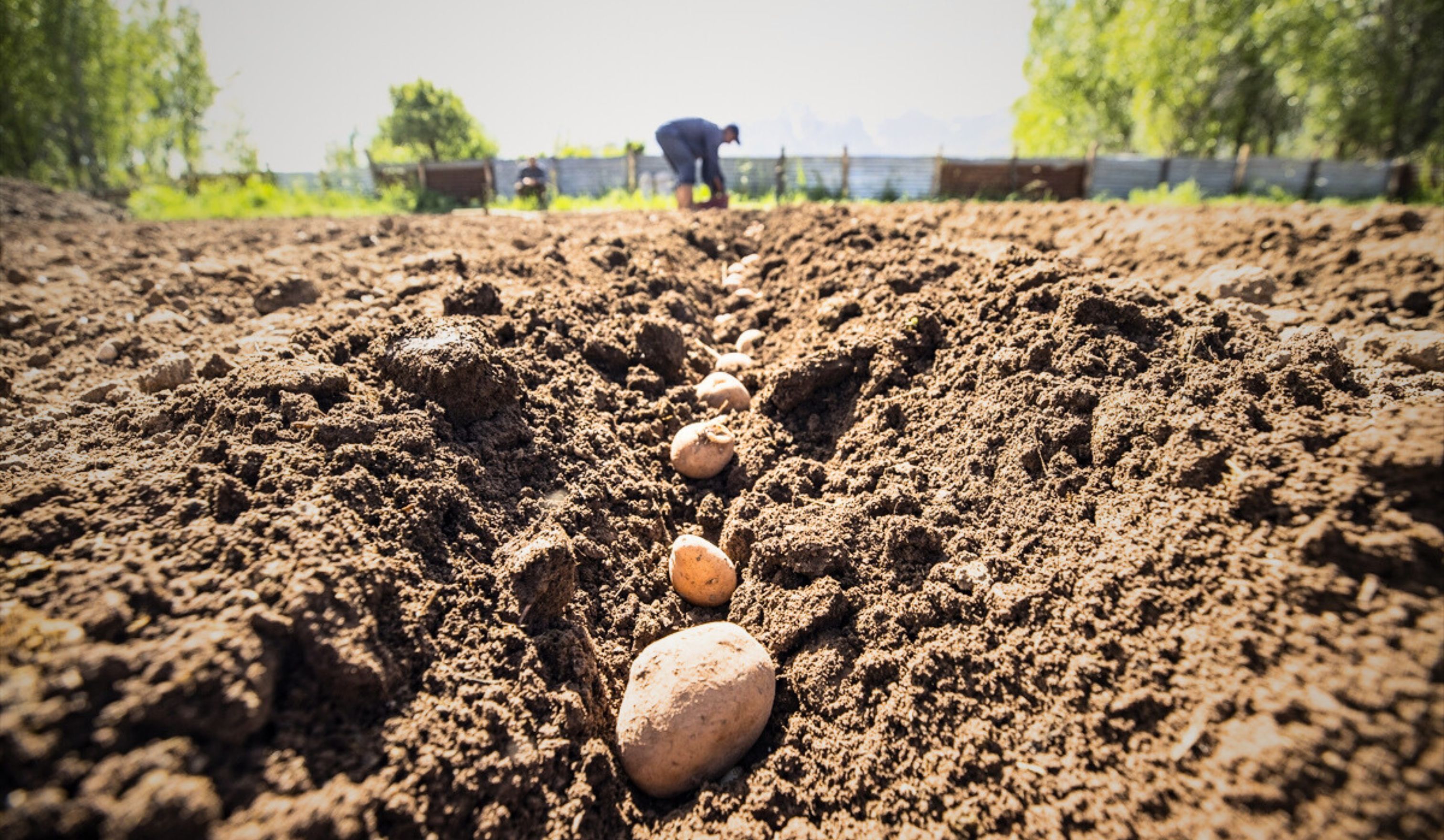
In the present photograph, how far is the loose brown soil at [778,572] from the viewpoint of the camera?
131 cm

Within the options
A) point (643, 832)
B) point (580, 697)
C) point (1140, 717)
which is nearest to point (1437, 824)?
point (1140, 717)

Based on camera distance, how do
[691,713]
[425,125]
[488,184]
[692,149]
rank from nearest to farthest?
[691,713]
[692,149]
[488,184]
[425,125]

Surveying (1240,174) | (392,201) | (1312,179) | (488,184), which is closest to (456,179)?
(488,184)

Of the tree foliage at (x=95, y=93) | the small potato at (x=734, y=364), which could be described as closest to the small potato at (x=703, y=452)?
the small potato at (x=734, y=364)

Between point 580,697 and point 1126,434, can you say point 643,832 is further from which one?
point 1126,434

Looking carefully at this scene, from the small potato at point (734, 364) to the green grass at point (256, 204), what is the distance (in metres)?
11.2

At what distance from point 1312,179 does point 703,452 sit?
20761 millimetres

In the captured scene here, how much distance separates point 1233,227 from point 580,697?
7.78 metres

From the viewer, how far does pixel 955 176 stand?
51.8 ft

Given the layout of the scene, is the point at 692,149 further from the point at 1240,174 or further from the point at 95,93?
the point at 95,93

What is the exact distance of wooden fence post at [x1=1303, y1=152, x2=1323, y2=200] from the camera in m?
15.8

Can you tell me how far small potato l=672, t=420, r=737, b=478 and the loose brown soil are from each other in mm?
114

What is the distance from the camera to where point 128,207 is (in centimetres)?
1435

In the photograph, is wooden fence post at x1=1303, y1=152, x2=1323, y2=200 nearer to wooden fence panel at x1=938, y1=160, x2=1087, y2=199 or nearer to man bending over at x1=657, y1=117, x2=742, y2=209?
wooden fence panel at x1=938, y1=160, x2=1087, y2=199
